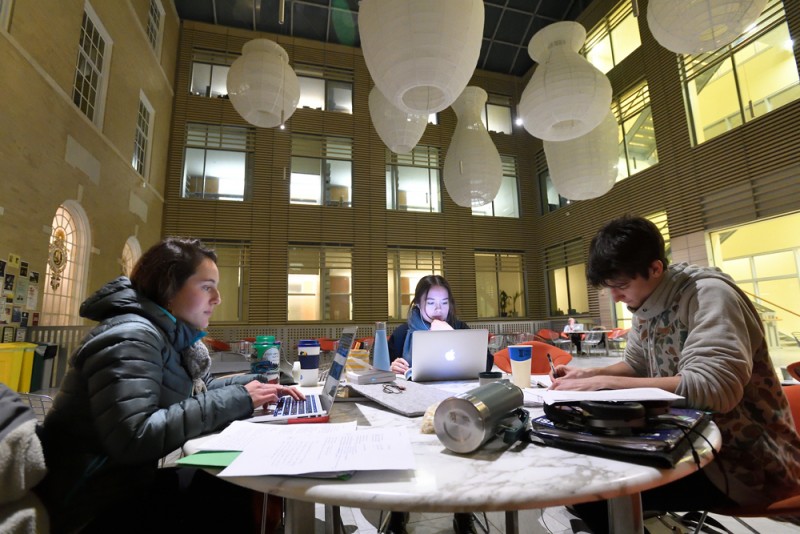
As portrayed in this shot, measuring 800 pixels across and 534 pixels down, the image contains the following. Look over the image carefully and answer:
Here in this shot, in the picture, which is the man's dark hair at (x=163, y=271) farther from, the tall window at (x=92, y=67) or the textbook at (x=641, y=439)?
the tall window at (x=92, y=67)

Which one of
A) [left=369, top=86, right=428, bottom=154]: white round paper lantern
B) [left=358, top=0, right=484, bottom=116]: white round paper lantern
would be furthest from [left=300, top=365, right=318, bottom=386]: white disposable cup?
[left=369, top=86, right=428, bottom=154]: white round paper lantern

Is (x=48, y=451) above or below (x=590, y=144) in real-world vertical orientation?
below

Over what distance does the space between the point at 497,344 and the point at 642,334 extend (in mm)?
7744

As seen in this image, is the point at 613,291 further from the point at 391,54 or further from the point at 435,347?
the point at 391,54

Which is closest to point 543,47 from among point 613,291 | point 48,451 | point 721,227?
point 613,291

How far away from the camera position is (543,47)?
11.2 ft

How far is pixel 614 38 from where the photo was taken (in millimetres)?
9906

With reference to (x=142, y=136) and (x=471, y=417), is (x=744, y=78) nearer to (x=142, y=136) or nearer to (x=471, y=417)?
(x=471, y=417)

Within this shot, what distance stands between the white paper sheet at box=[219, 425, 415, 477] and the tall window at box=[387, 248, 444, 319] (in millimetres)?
9878

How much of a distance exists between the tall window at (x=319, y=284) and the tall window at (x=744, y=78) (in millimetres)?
8749

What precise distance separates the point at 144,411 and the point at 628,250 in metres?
1.72

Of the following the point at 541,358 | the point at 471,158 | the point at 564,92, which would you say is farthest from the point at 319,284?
the point at 564,92

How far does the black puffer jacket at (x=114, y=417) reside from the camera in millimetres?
993

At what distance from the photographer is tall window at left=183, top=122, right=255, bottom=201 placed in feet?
33.4
